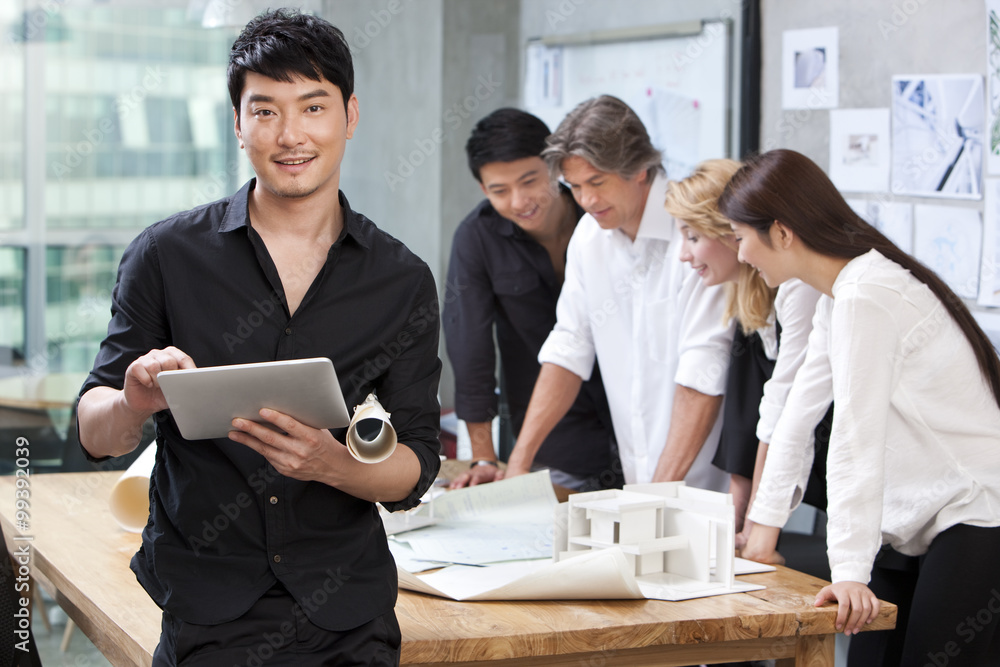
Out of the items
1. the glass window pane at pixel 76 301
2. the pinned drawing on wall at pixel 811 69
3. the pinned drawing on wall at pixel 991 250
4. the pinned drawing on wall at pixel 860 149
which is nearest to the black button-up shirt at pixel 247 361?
the pinned drawing on wall at pixel 991 250

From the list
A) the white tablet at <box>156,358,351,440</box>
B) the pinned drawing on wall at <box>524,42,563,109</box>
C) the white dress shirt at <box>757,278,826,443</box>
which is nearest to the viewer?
the white tablet at <box>156,358,351,440</box>

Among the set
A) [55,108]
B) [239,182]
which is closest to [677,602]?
[239,182]

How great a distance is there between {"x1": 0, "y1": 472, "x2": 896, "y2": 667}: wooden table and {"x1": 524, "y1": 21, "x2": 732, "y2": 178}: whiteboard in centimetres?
244

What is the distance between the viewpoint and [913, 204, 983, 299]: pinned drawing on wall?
2.98 metres

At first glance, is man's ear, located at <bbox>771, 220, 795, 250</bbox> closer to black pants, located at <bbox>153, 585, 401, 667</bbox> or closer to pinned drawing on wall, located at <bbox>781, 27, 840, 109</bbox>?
black pants, located at <bbox>153, 585, 401, 667</bbox>

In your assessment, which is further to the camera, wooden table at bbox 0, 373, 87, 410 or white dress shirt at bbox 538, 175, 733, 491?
wooden table at bbox 0, 373, 87, 410

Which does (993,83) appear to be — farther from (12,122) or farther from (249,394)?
(12,122)

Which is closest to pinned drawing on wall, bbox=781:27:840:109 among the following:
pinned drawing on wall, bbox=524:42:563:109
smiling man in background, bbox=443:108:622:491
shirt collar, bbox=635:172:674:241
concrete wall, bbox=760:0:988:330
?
concrete wall, bbox=760:0:988:330

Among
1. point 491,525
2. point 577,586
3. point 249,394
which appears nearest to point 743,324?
point 491,525

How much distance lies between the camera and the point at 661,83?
4.04 meters

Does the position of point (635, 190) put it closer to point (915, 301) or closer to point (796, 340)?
point (796, 340)

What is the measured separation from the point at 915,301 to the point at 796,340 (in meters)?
0.39

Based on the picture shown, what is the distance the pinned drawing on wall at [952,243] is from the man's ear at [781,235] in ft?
4.27

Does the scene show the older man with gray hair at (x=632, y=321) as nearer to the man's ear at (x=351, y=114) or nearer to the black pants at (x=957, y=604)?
the black pants at (x=957, y=604)
